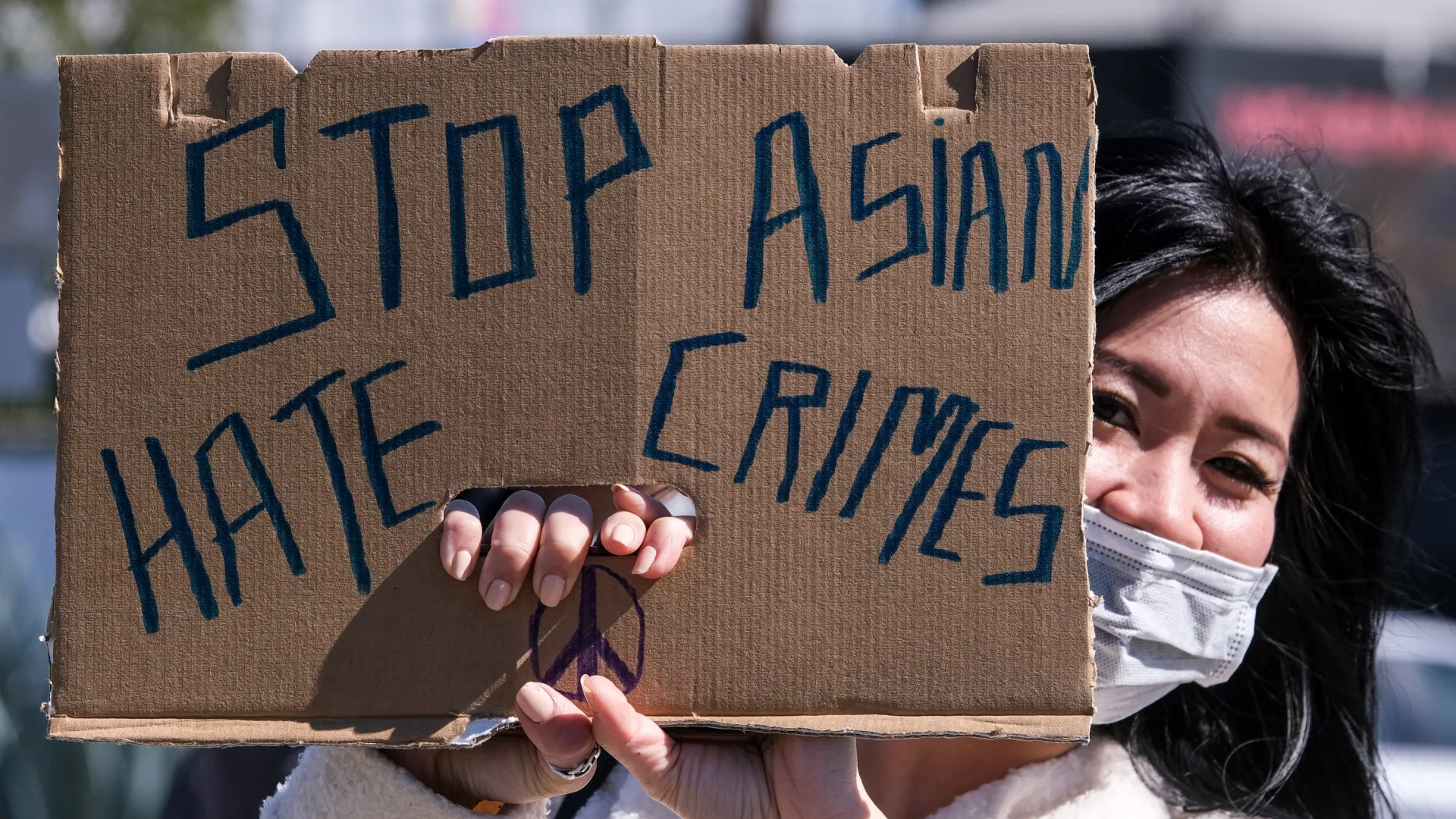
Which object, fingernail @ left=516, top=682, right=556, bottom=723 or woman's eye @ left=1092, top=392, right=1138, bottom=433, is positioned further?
woman's eye @ left=1092, top=392, right=1138, bottom=433

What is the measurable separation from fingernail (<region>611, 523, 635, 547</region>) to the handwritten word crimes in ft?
0.24

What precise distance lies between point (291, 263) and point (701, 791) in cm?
60

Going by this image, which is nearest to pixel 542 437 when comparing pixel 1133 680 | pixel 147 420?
pixel 147 420

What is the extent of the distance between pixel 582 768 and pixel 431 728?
0.14 metres

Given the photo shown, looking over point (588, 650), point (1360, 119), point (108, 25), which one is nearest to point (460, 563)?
point (588, 650)

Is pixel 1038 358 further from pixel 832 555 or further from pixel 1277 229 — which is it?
pixel 1277 229

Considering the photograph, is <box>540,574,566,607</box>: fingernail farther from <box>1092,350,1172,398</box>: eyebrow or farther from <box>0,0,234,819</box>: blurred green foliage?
<box>0,0,234,819</box>: blurred green foliage

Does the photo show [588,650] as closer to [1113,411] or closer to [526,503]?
[526,503]

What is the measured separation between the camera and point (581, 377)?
119 centimetres

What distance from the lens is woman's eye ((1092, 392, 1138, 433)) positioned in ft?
4.88

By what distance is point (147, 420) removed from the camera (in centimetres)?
119

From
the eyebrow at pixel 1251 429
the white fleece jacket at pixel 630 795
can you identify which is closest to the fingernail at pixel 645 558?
the white fleece jacket at pixel 630 795

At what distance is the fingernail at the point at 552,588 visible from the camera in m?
1.18

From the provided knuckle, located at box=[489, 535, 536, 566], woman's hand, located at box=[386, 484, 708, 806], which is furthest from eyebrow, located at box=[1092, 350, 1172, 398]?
knuckle, located at box=[489, 535, 536, 566]
